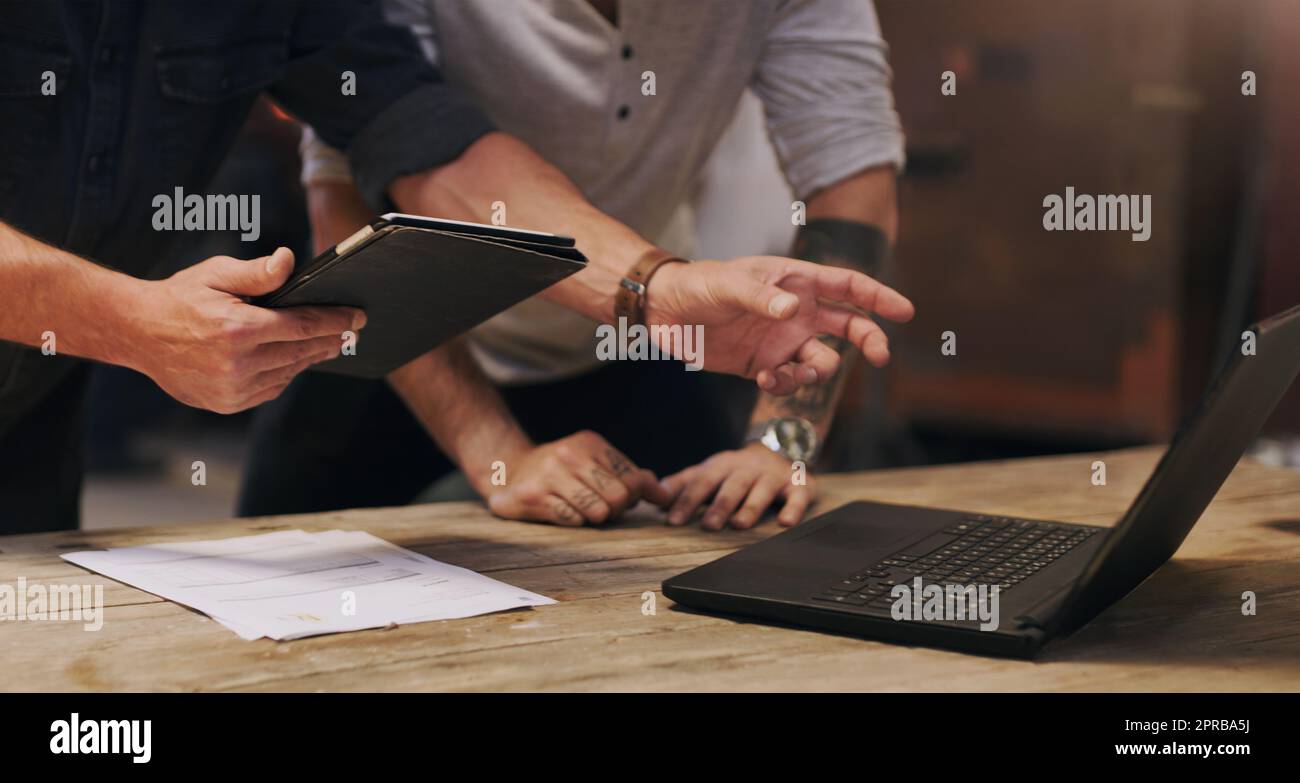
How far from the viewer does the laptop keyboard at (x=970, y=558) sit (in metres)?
0.95

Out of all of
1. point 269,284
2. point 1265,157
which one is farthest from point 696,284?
point 1265,157

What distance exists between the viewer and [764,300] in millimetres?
1159

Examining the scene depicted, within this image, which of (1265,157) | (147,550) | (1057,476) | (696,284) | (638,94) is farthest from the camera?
(1265,157)

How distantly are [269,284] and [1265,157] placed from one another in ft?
11.9

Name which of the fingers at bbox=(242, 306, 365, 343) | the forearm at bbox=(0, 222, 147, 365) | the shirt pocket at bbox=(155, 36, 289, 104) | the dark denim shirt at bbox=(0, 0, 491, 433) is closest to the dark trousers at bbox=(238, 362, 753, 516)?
the dark denim shirt at bbox=(0, 0, 491, 433)

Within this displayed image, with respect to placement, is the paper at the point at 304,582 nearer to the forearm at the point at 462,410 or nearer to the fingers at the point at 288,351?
the fingers at the point at 288,351

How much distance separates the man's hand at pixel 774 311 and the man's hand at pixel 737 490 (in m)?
0.11

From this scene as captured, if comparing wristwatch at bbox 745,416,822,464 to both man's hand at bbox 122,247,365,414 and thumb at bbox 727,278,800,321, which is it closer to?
thumb at bbox 727,278,800,321

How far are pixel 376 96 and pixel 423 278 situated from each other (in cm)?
55

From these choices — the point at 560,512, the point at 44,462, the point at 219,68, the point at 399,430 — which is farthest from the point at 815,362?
the point at 44,462

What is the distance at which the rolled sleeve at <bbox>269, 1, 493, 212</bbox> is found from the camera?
1.48 m

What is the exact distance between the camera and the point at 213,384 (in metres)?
1.08
